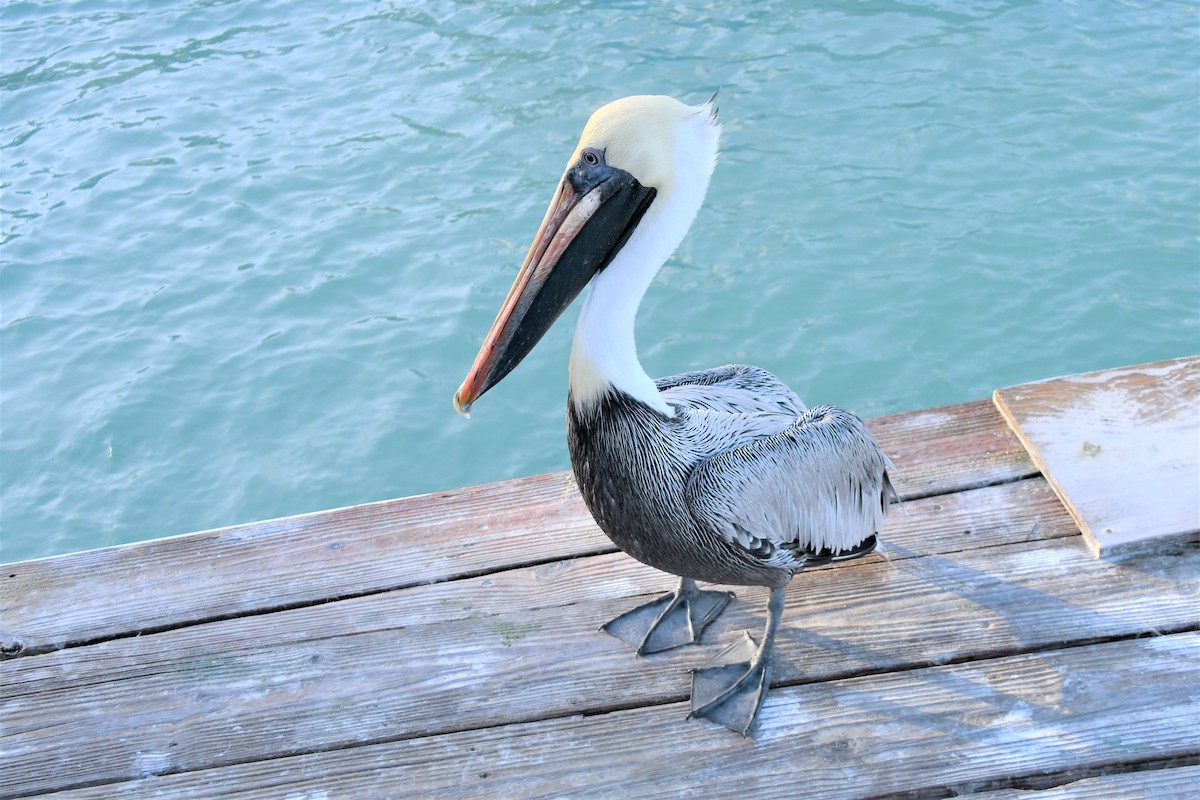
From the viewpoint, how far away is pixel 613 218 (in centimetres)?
260

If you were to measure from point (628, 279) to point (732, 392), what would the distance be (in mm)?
664

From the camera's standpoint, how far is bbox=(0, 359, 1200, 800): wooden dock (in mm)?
2588

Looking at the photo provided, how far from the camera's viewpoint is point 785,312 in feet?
20.1

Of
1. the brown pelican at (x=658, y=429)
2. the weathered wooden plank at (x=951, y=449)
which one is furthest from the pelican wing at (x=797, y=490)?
the weathered wooden plank at (x=951, y=449)

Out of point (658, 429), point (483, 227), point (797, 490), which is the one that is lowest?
point (483, 227)

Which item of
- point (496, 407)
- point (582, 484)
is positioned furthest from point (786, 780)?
point (496, 407)

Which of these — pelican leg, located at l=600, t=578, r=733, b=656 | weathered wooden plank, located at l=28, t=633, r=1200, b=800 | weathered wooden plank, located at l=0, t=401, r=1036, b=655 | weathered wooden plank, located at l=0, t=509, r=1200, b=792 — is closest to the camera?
weathered wooden plank, located at l=28, t=633, r=1200, b=800

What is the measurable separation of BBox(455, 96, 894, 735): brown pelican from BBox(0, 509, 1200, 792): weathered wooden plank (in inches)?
9.8

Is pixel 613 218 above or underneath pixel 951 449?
above

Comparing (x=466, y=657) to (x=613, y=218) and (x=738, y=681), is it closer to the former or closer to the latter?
(x=738, y=681)

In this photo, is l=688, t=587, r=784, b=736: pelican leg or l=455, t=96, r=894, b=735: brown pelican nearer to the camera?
l=455, t=96, r=894, b=735: brown pelican

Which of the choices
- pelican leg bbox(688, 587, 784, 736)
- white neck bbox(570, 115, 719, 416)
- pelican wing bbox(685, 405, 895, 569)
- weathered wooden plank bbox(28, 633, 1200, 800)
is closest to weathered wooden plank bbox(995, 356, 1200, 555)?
weathered wooden plank bbox(28, 633, 1200, 800)

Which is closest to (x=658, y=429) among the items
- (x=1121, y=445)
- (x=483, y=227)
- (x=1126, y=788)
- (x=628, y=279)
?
(x=628, y=279)

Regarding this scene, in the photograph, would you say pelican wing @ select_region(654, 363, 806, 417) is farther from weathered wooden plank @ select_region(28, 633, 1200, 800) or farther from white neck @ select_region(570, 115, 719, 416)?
weathered wooden plank @ select_region(28, 633, 1200, 800)
